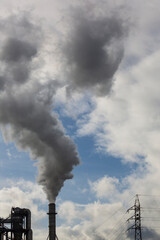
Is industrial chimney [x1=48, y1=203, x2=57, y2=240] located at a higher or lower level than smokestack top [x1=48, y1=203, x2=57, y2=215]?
lower

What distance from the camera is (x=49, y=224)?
153ft

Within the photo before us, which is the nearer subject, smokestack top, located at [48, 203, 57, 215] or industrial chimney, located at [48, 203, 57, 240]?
industrial chimney, located at [48, 203, 57, 240]

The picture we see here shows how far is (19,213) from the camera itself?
52.3 m

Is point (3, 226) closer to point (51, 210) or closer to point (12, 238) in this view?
point (12, 238)

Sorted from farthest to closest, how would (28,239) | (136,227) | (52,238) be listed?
(136,227) < (28,239) < (52,238)

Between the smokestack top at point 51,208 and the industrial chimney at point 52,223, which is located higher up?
the smokestack top at point 51,208

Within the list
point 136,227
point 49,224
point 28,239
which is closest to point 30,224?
point 28,239

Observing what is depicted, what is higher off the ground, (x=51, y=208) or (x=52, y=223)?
(x=51, y=208)

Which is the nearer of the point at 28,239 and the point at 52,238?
the point at 52,238

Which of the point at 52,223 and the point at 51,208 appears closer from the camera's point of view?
the point at 52,223

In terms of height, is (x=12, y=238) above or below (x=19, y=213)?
below

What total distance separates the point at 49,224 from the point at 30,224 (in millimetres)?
6922

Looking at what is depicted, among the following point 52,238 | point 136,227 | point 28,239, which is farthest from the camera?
point 136,227

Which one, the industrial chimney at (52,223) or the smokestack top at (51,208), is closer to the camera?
the industrial chimney at (52,223)
